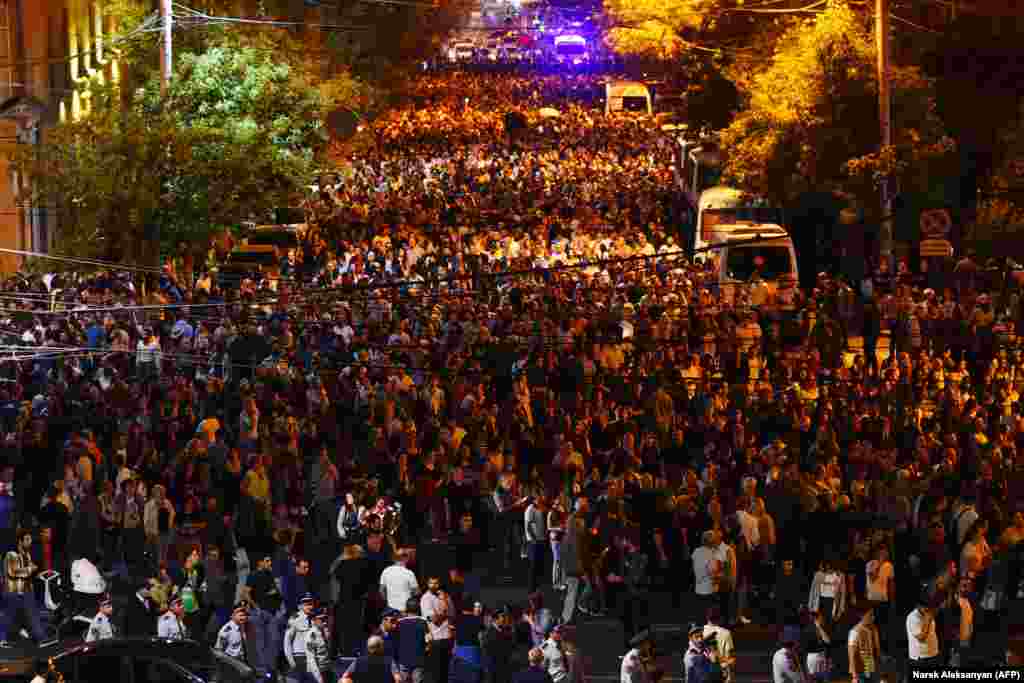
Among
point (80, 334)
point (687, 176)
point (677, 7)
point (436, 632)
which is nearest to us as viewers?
point (436, 632)

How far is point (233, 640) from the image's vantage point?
1456 centimetres

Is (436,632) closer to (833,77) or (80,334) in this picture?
(80,334)

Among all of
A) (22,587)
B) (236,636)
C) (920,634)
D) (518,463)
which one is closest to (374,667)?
(236,636)

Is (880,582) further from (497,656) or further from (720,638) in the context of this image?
(497,656)

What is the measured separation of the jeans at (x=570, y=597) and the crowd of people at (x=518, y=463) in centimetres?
3

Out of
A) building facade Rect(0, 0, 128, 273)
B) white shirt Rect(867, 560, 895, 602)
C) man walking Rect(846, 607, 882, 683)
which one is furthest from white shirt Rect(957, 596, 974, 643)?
building facade Rect(0, 0, 128, 273)

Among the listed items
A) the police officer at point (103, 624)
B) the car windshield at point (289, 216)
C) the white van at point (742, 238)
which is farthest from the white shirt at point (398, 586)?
the car windshield at point (289, 216)

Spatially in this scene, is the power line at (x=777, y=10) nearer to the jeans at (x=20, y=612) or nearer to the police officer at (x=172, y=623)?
the jeans at (x=20, y=612)

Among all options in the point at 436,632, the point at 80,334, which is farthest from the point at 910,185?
the point at 436,632

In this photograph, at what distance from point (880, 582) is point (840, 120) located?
694 inches

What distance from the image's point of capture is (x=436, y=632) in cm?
1477

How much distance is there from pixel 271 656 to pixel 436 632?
54.1 inches

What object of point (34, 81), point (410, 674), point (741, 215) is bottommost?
point (410, 674)

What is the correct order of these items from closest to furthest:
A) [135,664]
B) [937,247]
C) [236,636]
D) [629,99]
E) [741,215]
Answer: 1. [135,664]
2. [236,636]
3. [937,247]
4. [741,215]
5. [629,99]
